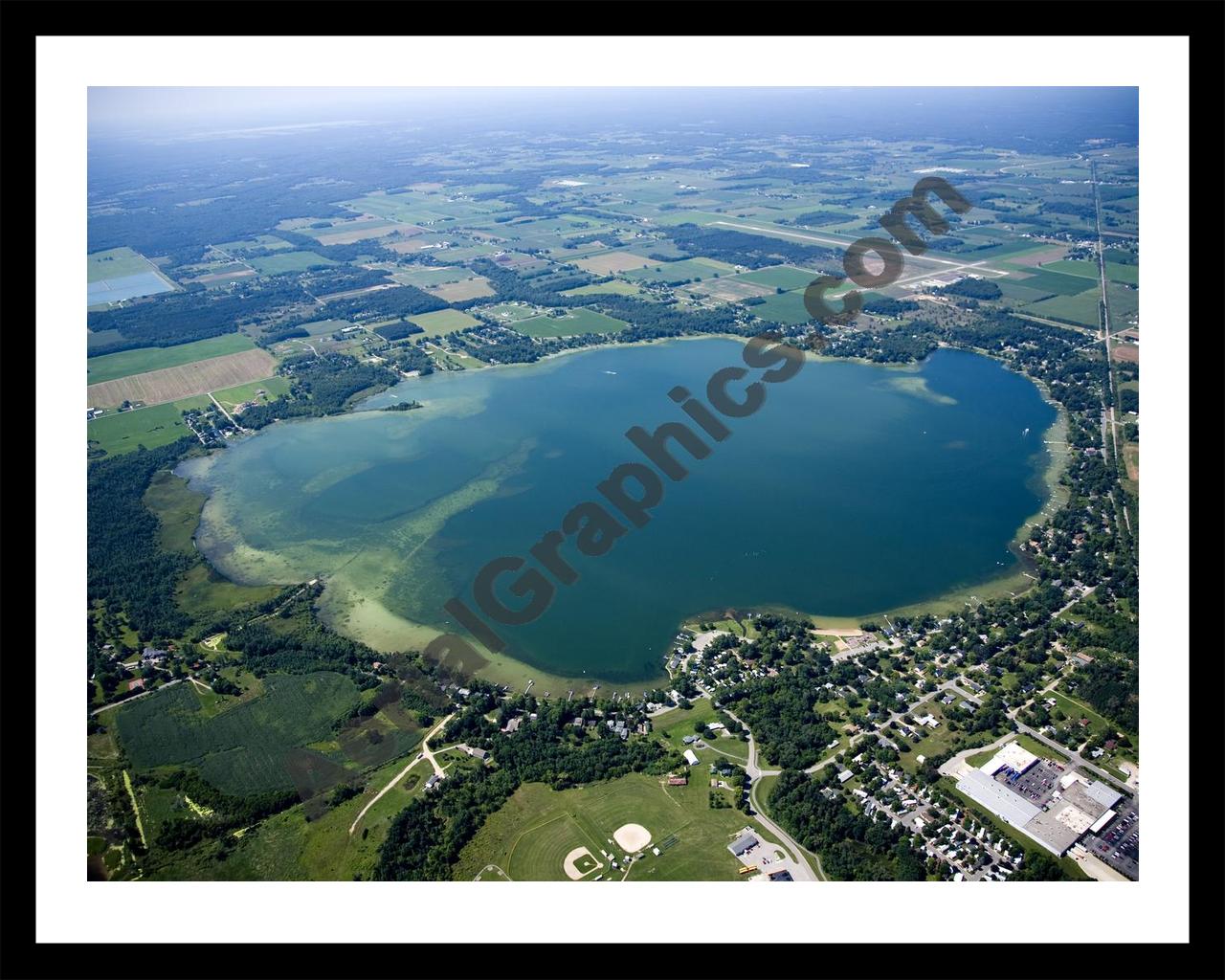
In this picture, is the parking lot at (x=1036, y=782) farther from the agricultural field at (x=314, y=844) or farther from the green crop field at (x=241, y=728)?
the green crop field at (x=241, y=728)

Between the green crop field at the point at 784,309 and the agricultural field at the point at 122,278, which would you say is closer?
the green crop field at the point at 784,309

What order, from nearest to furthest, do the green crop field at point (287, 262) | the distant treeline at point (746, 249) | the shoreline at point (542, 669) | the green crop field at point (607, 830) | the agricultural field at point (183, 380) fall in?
1. the green crop field at point (607, 830)
2. the shoreline at point (542, 669)
3. the agricultural field at point (183, 380)
4. the distant treeline at point (746, 249)
5. the green crop field at point (287, 262)

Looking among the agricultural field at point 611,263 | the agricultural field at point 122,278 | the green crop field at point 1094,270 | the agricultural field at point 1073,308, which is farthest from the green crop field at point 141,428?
the green crop field at point 1094,270

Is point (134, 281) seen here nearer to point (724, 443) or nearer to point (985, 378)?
point (724, 443)

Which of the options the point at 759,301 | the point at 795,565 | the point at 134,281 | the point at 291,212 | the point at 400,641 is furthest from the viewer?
the point at 291,212

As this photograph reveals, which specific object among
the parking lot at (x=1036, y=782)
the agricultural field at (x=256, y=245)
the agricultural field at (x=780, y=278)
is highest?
the agricultural field at (x=256, y=245)

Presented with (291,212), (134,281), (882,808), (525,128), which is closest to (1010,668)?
(882,808)
